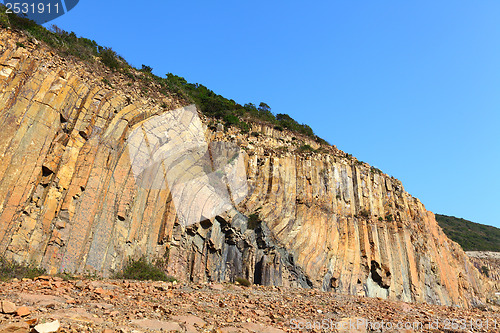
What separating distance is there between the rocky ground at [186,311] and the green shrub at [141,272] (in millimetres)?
2433

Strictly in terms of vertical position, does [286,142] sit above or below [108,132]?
above

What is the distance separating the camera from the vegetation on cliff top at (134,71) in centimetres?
1996

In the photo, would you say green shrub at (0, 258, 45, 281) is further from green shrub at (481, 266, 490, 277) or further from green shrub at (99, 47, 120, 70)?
green shrub at (481, 266, 490, 277)

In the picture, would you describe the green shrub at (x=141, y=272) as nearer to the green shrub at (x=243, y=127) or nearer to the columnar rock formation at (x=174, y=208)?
the columnar rock formation at (x=174, y=208)

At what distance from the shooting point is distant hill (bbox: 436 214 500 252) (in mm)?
67125

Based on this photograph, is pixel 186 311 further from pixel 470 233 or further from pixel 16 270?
pixel 470 233

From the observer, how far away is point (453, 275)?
112 feet

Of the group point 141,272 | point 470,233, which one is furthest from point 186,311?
point 470,233

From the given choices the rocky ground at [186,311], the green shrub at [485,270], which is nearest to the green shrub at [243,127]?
the rocky ground at [186,311]

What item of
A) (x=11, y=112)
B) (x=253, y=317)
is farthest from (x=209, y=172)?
(x=253, y=317)

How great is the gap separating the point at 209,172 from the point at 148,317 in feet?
47.4

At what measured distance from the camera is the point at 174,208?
1942 cm

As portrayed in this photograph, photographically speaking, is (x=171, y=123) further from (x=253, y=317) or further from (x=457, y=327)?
(x=457, y=327)

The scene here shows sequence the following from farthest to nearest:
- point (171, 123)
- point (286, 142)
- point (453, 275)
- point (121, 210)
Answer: point (453, 275), point (286, 142), point (171, 123), point (121, 210)
